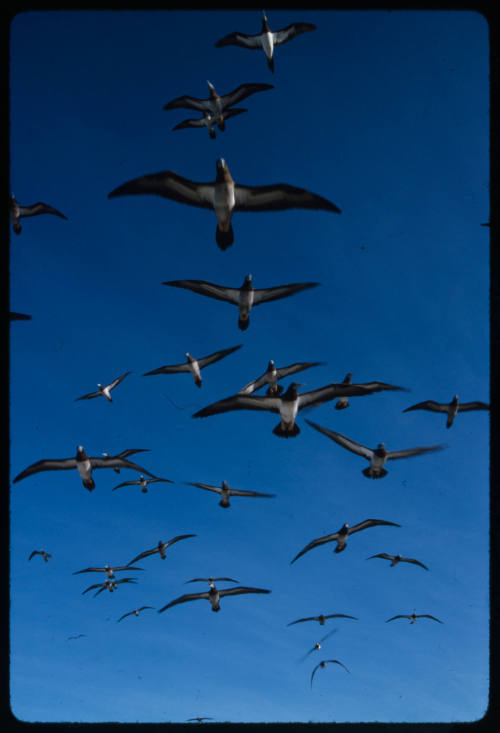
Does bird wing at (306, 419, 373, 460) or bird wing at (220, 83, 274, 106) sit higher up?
bird wing at (220, 83, 274, 106)

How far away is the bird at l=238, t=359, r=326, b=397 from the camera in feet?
41.9

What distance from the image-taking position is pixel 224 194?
888 cm

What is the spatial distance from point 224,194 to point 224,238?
73 centimetres

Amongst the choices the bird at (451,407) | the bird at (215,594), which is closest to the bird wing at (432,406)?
the bird at (451,407)

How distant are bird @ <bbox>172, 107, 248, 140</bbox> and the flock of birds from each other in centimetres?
2

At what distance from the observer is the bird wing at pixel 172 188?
778 centimetres

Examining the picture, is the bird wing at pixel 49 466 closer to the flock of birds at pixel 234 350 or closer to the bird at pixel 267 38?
the flock of birds at pixel 234 350

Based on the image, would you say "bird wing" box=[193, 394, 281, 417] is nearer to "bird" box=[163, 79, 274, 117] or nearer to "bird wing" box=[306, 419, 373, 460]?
"bird wing" box=[306, 419, 373, 460]

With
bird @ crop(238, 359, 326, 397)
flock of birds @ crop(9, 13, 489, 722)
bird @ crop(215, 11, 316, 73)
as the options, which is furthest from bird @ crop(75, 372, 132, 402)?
bird @ crop(215, 11, 316, 73)

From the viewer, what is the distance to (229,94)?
1115 cm

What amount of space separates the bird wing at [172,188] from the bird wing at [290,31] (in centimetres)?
371
